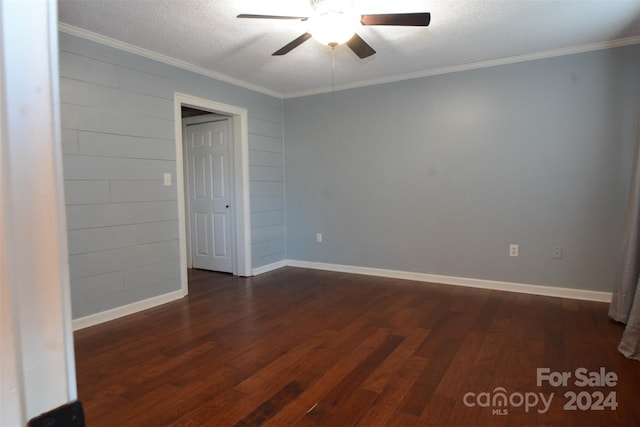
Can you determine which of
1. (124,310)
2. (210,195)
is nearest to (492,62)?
(210,195)

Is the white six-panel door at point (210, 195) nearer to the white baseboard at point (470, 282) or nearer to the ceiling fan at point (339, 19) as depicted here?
the white baseboard at point (470, 282)

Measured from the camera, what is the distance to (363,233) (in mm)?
4848

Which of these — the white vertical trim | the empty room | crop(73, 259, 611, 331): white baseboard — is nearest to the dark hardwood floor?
the empty room

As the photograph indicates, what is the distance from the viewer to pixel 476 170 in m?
4.11

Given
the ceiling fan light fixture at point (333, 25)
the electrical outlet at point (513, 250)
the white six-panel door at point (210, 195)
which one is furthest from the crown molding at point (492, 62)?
the ceiling fan light fixture at point (333, 25)

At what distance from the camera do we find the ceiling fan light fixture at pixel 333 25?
2.38 metres

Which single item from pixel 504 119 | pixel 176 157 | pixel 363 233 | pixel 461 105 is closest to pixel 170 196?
pixel 176 157

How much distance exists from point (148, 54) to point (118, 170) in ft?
3.76

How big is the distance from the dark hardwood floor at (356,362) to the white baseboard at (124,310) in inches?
4.0

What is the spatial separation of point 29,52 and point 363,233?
14.9ft

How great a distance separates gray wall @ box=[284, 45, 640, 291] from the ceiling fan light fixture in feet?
6.99

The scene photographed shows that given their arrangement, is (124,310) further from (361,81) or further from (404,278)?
(361,81)

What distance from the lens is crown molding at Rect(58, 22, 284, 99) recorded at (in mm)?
3000

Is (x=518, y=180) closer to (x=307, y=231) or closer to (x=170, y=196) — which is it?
(x=307, y=231)
